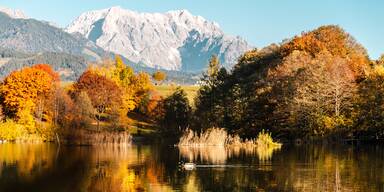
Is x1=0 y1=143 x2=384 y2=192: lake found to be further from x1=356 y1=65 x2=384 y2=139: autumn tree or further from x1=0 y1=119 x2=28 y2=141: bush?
x1=0 y1=119 x2=28 y2=141: bush

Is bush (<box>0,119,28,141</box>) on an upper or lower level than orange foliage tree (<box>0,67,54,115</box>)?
lower

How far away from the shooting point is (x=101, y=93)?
11381cm

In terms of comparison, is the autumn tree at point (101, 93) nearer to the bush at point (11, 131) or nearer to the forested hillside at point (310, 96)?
the bush at point (11, 131)

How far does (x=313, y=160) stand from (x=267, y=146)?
2243 centimetres

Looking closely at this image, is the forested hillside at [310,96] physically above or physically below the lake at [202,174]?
above

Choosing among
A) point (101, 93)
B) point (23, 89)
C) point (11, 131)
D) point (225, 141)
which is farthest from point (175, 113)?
point (225, 141)

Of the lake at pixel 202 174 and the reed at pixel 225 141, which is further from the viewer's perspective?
the reed at pixel 225 141

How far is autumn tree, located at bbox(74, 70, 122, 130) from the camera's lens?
371 ft

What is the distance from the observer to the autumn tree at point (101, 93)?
11300cm

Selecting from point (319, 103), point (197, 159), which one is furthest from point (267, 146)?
point (197, 159)

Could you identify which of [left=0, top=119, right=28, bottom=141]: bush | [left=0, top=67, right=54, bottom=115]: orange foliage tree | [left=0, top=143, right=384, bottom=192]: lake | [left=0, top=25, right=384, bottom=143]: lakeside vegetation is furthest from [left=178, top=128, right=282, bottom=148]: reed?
[left=0, top=67, right=54, bottom=115]: orange foliage tree

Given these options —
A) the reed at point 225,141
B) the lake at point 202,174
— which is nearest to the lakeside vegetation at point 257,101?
the reed at point 225,141

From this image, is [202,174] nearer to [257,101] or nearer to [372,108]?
[372,108]

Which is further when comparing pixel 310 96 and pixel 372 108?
pixel 310 96
